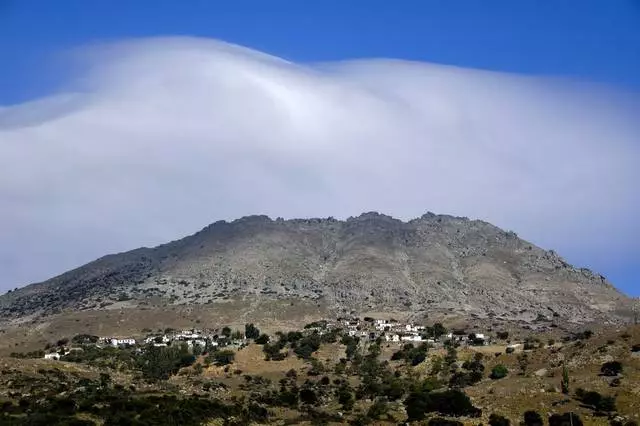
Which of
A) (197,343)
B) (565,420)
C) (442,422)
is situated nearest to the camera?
(565,420)

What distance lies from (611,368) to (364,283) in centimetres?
10600

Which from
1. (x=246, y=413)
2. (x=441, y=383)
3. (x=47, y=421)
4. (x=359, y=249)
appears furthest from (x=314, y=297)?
(x=47, y=421)

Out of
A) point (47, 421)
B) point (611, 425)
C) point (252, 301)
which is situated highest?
point (252, 301)

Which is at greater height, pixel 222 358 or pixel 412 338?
pixel 412 338

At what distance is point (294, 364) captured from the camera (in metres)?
90.4

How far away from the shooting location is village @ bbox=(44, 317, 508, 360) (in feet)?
356

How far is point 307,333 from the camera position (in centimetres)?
11638

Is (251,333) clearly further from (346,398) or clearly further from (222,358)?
(346,398)

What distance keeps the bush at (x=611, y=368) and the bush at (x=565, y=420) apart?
10305 mm

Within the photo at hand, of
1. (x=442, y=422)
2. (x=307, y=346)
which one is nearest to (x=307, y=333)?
(x=307, y=346)

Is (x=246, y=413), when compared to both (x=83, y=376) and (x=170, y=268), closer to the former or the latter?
(x=83, y=376)

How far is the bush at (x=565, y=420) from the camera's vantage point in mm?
52072

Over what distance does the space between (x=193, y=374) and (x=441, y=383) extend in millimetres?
29880

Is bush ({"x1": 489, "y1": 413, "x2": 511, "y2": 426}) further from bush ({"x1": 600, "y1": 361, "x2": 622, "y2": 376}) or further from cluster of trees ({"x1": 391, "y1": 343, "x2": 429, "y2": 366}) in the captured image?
cluster of trees ({"x1": 391, "y1": 343, "x2": 429, "y2": 366})
